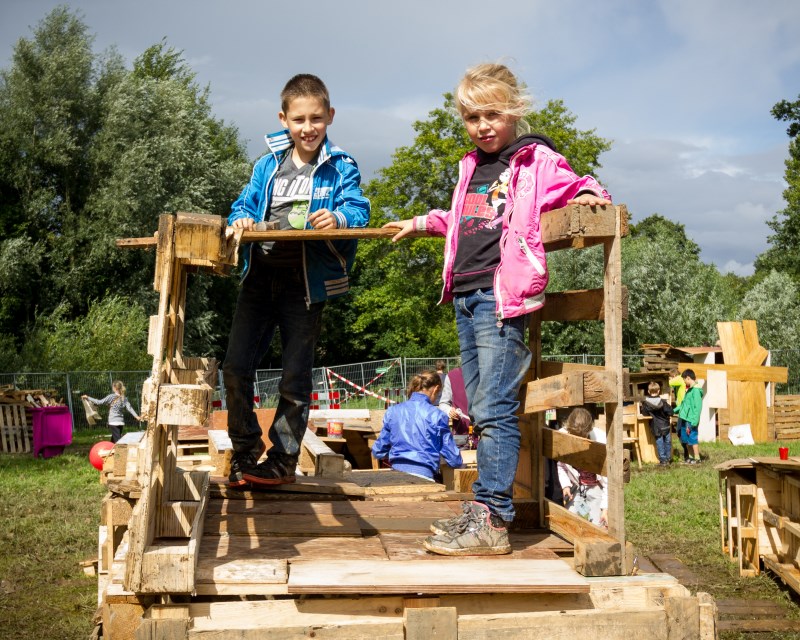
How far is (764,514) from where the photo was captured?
821cm

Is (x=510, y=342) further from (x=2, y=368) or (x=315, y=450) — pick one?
(x=2, y=368)

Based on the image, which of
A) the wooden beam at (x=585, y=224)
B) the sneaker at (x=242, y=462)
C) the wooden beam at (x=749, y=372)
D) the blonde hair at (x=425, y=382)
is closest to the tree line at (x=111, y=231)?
the wooden beam at (x=749, y=372)

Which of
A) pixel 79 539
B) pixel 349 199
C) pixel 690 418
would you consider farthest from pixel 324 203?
pixel 690 418

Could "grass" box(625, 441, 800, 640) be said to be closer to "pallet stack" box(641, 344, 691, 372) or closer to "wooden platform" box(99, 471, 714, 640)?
"wooden platform" box(99, 471, 714, 640)

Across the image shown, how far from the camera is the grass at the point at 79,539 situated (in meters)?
7.09

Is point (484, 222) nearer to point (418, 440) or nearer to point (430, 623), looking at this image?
point (430, 623)

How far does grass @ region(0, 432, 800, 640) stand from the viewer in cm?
709

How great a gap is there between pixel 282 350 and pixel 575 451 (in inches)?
62.1

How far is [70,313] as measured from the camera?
32.6 metres

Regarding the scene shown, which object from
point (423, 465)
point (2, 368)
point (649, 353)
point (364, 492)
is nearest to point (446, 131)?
point (649, 353)

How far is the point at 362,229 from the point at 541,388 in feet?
3.40

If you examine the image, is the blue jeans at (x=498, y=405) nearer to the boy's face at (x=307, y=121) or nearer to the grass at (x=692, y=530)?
the boy's face at (x=307, y=121)

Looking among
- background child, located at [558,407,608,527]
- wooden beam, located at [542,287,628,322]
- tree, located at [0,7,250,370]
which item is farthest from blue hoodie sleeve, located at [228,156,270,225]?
tree, located at [0,7,250,370]

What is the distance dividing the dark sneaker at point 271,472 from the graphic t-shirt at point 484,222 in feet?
4.73
